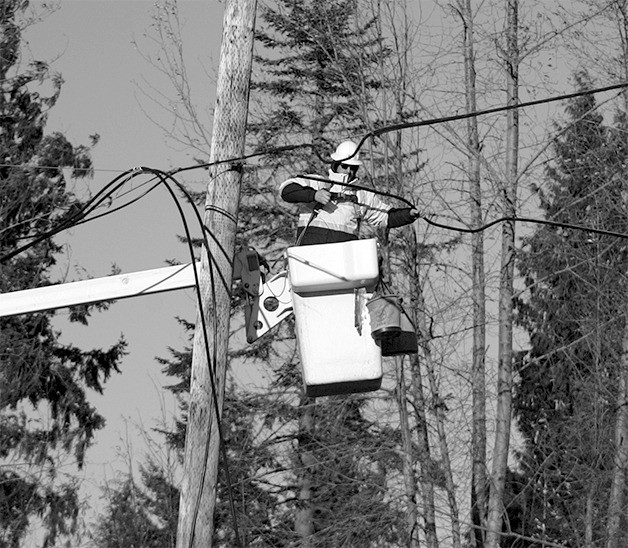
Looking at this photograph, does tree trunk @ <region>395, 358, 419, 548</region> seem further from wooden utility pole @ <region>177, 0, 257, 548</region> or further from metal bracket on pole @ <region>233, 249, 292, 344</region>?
wooden utility pole @ <region>177, 0, 257, 548</region>

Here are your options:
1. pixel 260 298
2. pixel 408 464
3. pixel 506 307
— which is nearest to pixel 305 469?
pixel 408 464

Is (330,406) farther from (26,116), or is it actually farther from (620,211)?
(26,116)

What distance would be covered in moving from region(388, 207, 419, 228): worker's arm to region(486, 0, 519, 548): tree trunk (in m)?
6.63

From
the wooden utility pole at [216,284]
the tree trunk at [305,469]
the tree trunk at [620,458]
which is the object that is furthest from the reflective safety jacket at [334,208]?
the tree trunk at [620,458]

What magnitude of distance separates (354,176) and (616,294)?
9962 millimetres

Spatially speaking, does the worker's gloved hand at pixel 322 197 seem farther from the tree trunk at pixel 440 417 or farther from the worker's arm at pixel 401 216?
the tree trunk at pixel 440 417

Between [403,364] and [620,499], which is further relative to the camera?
[620,499]

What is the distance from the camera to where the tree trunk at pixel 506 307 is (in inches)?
584

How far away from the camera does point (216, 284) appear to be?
25.5 ft

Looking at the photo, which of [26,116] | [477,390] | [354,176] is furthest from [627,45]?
[26,116]

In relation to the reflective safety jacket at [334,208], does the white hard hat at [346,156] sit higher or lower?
higher

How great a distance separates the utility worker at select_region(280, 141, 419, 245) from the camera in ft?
27.6

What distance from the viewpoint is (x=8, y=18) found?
23188 millimetres

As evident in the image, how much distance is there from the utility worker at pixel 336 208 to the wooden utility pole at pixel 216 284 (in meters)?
0.52
